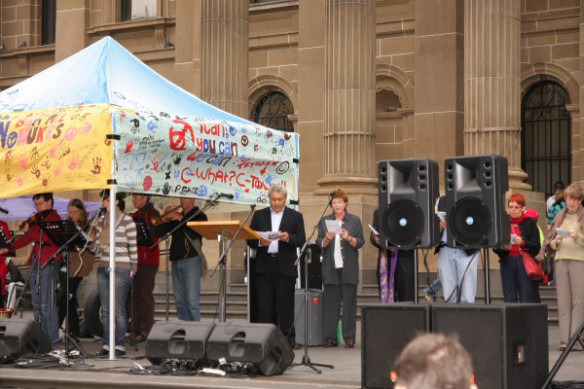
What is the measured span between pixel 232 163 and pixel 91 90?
2079mm

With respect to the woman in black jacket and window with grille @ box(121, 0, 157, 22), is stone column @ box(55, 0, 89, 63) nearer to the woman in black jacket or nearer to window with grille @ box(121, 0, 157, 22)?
window with grille @ box(121, 0, 157, 22)

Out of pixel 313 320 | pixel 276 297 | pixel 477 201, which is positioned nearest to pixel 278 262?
pixel 276 297

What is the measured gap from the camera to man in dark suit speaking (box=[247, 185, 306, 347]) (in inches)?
600

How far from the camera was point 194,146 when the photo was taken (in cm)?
1510

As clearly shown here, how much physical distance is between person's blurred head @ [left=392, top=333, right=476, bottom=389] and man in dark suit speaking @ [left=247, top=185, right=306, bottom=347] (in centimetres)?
1124

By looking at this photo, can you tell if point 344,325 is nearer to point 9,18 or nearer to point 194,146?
point 194,146

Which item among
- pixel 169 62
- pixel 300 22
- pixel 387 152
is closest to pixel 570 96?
pixel 387 152

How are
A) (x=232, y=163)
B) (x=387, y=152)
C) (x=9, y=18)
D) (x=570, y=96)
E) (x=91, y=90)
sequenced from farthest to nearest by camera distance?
(x=9, y=18) < (x=387, y=152) < (x=570, y=96) < (x=232, y=163) < (x=91, y=90)

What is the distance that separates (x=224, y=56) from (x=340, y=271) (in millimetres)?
9935

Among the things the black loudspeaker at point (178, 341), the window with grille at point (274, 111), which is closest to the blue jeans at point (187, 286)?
the black loudspeaker at point (178, 341)

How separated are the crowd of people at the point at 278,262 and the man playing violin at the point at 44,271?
1 cm

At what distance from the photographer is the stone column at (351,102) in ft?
75.5

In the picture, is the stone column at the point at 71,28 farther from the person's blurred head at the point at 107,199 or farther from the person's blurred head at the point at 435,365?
the person's blurred head at the point at 435,365

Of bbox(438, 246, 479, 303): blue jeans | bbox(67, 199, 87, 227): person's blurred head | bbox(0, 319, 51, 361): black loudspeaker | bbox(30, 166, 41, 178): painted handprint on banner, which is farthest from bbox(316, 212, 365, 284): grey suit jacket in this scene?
bbox(0, 319, 51, 361): black loudspeaker
